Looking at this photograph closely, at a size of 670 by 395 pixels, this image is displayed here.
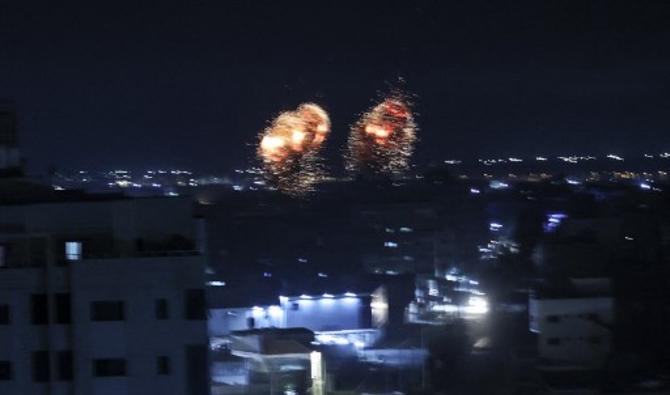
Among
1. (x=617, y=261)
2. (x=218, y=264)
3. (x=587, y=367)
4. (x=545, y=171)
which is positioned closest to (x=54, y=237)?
(x=587, y=367)

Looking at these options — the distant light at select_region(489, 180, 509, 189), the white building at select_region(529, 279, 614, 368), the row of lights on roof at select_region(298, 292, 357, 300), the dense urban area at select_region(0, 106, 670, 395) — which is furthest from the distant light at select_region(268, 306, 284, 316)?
the distant light at select_region(489, 180, 509, 189)

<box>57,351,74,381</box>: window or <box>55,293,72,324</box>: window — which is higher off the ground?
<box>55,293,72,324</box>: window

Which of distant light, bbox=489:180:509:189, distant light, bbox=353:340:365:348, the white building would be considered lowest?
distant light, bbox=353:340:365:348

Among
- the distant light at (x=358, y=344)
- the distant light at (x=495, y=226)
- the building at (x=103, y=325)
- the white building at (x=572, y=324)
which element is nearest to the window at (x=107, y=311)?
the building at (x=103, y=325)

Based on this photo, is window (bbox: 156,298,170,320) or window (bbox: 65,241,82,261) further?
window (bbox: 65,241,82,261)

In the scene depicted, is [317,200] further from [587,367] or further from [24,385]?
[24,385]

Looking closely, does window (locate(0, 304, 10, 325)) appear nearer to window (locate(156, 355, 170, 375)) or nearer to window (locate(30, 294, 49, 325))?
window (locate(30, 294, 49, 325))

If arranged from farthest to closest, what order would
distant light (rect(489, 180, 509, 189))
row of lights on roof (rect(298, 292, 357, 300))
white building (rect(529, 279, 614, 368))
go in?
distant light (rect(489, 180, 509, 189)) → row of lights on roof (rect(298, 292, 357, 300)) → white building (rect(529, 279, 614, 368))
